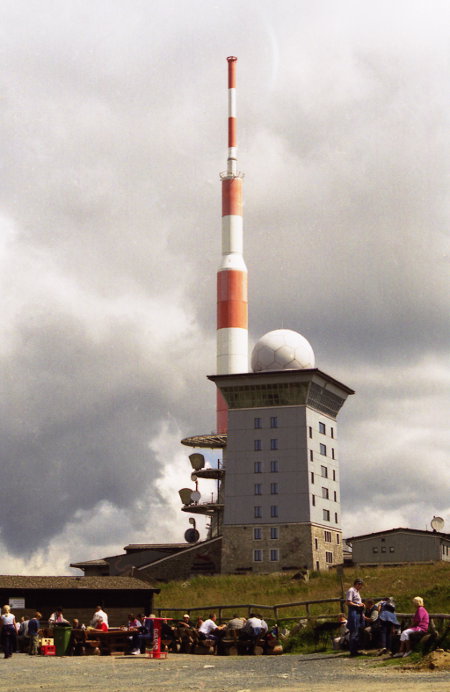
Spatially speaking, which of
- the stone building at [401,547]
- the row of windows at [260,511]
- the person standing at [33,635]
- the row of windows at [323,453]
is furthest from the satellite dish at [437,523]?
the person standing at [33,635]

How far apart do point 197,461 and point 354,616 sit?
223 feet

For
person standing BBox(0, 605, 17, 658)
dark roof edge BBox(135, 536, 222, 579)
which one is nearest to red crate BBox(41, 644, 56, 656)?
person standing BBox(0, 605, 17, 658)

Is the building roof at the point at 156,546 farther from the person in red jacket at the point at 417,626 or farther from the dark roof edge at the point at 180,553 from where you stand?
the person in red jacket at the point at 417,626

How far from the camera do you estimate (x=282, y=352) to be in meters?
81.5

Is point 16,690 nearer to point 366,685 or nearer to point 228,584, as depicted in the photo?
point 366,685

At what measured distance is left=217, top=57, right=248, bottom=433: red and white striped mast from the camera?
87.8m

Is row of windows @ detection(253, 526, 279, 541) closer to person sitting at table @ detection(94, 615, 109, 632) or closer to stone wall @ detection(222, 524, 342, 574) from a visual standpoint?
stone wall @ detection(222, 524, 342, 574)

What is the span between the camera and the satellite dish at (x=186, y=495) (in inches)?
3472

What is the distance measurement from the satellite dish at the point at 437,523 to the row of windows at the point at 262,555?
13472 millimetres

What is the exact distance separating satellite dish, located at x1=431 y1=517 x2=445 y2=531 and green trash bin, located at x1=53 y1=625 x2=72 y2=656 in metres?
56.4

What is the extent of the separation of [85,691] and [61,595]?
2573 cm

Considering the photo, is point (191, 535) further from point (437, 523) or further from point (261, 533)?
point (437, 523)

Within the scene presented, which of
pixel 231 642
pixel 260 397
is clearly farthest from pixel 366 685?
pixel 260 397

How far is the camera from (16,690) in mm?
16875
